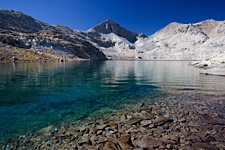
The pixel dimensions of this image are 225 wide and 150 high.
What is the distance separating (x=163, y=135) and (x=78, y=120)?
6.25 m

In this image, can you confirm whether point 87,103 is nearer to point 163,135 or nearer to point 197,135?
point 163,135

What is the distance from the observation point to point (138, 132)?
12703 mm

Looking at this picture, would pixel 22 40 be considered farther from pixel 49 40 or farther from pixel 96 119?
pixel 96 119

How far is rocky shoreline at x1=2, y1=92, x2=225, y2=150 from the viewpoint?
1088 cm

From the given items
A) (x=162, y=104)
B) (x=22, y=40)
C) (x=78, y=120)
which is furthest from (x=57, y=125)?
(x=22, y=40)

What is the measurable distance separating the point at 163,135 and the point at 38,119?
29.3 feet

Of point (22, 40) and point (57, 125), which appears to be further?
point (22, 40)

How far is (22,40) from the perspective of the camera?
175625 mm

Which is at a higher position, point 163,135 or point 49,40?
point 49,40

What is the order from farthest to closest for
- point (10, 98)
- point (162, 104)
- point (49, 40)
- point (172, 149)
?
point (49, 40), point (10, 98), point (162, 104), point (172, 149)

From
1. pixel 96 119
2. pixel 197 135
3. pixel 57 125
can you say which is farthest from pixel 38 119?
pixel 197 135

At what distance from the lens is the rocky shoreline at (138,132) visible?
10883 millimetres

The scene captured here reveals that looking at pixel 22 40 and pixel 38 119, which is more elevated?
pixel 22 40

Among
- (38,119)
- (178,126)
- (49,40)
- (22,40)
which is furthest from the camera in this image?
(49,40)
